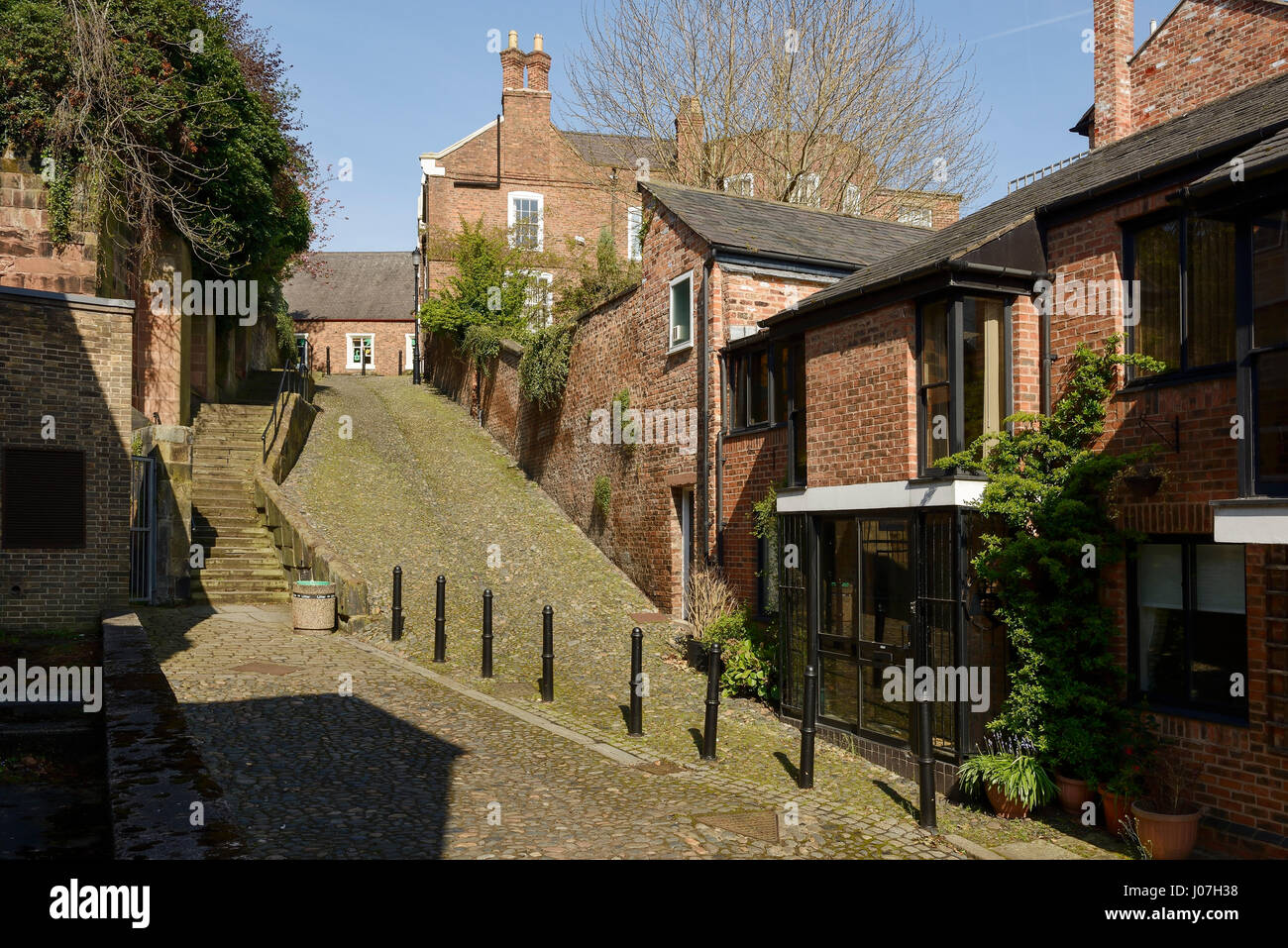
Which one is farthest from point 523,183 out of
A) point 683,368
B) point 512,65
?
point 683,368

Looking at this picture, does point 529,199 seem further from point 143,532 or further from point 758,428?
point 758,428

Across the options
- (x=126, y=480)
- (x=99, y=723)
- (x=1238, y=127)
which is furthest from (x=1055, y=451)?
(x=126, y=480)

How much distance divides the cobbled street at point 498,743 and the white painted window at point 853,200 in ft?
49.1

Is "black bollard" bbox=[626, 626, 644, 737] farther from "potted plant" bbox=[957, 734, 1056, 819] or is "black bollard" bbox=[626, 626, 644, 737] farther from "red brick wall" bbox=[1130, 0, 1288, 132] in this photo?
"red brick wall" bbox=[1130, 0, 1288, 132]

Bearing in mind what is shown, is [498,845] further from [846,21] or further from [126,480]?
[846,21]

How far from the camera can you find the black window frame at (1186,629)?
297 inches

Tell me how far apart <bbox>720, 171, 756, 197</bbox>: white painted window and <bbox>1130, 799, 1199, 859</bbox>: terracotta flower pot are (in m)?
21.9

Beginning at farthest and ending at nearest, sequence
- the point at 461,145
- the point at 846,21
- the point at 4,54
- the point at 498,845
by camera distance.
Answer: the point at 461,145 < the point at 846,21 < the point at 4,54 < the point at 498,845

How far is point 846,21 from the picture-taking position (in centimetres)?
2538

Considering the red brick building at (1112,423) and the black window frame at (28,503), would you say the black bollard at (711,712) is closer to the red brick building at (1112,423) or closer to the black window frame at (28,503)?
the red brick building at (1112,423)

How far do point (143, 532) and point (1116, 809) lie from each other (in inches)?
574

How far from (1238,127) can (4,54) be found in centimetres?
1915

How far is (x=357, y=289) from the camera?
52.2 metres

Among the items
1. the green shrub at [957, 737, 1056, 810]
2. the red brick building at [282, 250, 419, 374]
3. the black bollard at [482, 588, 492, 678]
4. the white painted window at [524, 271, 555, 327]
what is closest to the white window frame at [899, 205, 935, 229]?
the white painted window at [524, 271, 555, 327]
